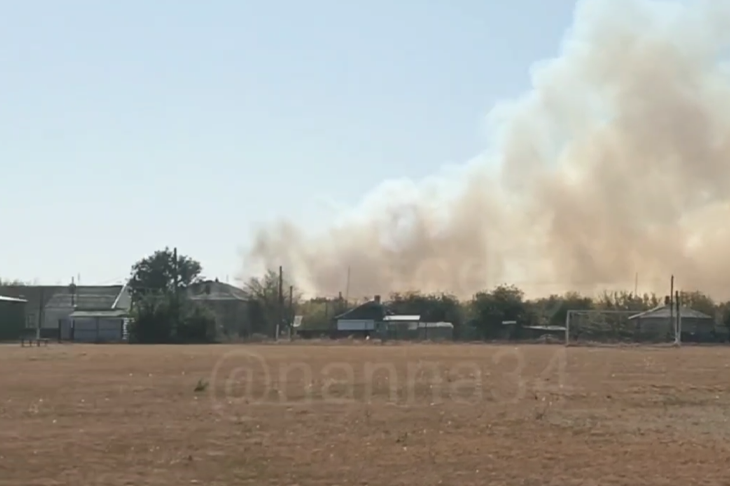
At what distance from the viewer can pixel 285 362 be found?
42750mm

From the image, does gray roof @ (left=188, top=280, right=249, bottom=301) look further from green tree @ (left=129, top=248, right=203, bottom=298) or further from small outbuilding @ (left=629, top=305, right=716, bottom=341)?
small outbuilding @ (left=629, top=305, right=716, bottom=341)

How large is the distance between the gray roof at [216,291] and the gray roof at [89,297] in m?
13.4

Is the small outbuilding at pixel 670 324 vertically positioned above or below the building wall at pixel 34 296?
below

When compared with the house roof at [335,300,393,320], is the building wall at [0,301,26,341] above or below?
below

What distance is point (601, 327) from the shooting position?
8056 centimetres

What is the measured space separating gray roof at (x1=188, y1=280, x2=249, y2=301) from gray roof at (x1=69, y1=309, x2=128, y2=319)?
60.6ft

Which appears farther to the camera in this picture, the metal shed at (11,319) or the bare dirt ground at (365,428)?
the metal shed at (11,319)

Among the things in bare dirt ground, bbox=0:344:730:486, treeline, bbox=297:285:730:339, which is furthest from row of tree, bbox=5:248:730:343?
bare dirt ground, bbox=0:344:730:486

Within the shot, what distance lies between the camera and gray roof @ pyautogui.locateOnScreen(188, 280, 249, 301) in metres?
122

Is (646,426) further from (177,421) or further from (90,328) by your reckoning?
(90,328)

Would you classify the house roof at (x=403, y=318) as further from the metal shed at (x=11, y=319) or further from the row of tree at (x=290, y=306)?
the metal shed at (x=11, y=319)

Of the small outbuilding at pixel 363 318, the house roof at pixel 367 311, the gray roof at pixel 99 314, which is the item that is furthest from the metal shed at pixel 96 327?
the house roof at pixel 367 311

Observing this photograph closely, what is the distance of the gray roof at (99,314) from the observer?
320ft

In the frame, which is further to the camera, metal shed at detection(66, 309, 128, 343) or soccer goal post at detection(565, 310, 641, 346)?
metal shed at detection(66, 309, 128, 343)
